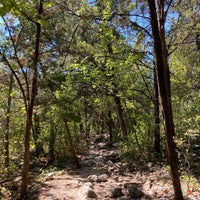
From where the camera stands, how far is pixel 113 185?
7.08 metres

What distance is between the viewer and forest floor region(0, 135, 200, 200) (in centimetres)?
576

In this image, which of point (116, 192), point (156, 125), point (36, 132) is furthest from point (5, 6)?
point (36, 132)

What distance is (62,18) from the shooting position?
7.91 m

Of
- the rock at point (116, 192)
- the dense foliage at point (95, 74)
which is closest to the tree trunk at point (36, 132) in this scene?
the dense foliage at point (95, 74)

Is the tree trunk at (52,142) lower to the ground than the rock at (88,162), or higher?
higher

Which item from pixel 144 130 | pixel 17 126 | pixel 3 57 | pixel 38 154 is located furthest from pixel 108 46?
pixel 38 154

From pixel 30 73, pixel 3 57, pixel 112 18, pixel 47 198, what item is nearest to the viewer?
pixel 3 57

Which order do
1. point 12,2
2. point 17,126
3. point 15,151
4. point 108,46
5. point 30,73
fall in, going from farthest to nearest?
point 15,151 → point 17,126 → point 108,46 → point 30,73 → point 12,2

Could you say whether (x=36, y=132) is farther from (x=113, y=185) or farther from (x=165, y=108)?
(x=165, y=108)

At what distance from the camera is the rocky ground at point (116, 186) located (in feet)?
19.0

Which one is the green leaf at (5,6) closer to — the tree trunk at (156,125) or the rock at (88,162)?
the tree trunk at (156,125)

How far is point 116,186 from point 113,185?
39cm

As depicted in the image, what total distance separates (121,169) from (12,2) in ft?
25.5

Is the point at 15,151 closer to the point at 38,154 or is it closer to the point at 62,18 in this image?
the point at 38,154
